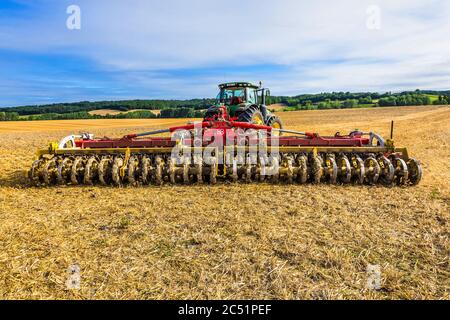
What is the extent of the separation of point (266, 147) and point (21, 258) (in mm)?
4816

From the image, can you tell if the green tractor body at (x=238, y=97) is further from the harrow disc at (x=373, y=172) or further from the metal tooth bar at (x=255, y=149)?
the harrow disc at (x=373, y=172)

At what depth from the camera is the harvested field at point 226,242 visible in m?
2.96

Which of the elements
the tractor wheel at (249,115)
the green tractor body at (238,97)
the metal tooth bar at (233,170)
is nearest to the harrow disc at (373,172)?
the metal tooth bar at (233,170)

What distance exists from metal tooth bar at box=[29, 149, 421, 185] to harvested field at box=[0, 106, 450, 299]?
0.41m

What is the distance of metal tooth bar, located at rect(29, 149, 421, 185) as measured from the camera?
655cm

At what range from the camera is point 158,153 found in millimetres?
7023

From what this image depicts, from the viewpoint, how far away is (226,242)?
3.88 meters

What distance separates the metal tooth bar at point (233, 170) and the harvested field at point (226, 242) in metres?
0.41

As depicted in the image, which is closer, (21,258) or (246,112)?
(21,258)

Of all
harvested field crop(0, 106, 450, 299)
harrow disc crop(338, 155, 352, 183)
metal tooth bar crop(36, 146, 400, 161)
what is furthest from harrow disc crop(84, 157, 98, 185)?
harrow disc crop(338, 155, 352, 183)

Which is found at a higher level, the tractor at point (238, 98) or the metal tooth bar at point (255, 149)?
the tractor at point (238, 98)

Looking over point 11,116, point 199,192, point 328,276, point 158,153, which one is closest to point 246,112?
point 158,153

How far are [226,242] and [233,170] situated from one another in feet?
9.74

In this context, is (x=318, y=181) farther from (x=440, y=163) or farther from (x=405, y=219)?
(x=440, y=163)
